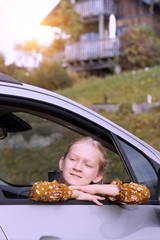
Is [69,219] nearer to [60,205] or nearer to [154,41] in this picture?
[60,205]

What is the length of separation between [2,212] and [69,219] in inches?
11.4

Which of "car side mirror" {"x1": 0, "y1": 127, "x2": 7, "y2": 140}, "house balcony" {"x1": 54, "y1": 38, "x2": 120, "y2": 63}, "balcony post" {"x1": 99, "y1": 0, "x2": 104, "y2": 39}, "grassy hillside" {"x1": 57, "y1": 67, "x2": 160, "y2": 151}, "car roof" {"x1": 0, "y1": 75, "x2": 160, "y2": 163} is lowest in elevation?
"grassy hillside" {"x1": 57, "y1": 67, "x2": 160, "y2": 151}

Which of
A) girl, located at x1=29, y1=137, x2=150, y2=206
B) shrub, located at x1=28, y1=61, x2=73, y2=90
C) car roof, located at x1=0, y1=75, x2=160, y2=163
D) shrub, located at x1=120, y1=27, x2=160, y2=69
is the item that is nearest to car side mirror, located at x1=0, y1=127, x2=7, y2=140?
girl, located at x1=29, y1=137, x2=150, y2=206

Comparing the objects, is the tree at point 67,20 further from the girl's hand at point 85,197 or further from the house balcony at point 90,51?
the girl's hand at point 85,197

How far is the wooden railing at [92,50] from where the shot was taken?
61.8ft

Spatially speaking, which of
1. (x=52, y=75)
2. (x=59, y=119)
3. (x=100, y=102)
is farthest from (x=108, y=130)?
(x=52, y=75)

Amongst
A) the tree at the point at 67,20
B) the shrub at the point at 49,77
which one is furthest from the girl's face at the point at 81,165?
the tree at the point at 67,20

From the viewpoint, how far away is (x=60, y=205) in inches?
71.3

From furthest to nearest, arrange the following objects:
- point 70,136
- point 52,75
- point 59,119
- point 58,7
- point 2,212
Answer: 1. point 58,7
2. point 52,75
3. point 70,136
4. point 59,119
5. point 2,212

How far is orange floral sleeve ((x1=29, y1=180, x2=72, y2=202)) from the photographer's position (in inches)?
70.6

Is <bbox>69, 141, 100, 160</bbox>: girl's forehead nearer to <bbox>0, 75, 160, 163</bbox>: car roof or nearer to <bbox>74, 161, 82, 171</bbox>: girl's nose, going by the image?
<bbox>74, 161, 82, 171</bbox>: girl's nose

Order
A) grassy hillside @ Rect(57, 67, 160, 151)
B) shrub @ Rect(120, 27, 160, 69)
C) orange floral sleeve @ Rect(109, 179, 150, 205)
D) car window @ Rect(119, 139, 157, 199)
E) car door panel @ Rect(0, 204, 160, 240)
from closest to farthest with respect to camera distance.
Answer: car door panel @ Rect(0, 204, 160, 240) < orange floral sleeve @ Rect(109, 179, 150, 205) < car window @ Rect(119, 139, 157, 199) < grassy hillside @ Rect(57, 67, 160, 151) < shrub @ Rect(120, 27, 160, 69)

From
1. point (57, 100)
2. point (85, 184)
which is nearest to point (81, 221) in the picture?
point (85, 184)

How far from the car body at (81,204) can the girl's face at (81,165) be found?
0.08 m
